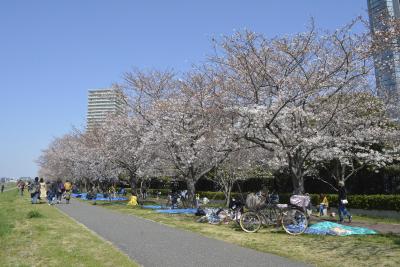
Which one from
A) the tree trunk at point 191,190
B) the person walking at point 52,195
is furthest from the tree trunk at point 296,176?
the person walking at point 52,195

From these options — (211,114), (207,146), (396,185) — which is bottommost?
(396,185)

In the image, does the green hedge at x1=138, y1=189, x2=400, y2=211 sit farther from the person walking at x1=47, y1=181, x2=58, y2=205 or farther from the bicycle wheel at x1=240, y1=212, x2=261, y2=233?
the person walking at x1=47, y1=181, x2=58, y2=205

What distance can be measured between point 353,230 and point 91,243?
7.07 metres

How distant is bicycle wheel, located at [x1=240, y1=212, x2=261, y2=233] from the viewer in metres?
11.9

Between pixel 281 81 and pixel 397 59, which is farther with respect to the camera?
pixel 281 81

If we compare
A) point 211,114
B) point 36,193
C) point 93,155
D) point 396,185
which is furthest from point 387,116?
point 93,155

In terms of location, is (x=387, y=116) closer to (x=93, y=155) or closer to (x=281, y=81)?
(x=281, y=81)

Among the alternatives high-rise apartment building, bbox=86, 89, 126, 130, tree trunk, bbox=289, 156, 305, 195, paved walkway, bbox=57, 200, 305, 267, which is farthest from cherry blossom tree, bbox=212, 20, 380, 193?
high-rise apartment building, bbox=86, 89, 126, 130

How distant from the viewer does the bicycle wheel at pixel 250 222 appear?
1192 cm

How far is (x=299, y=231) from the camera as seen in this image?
1130 cm

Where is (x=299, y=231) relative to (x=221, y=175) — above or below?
below

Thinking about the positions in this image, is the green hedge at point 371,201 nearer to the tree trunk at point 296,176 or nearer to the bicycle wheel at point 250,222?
the tree trunk at point 296,176

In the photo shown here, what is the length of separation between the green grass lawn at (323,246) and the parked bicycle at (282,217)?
249 mm

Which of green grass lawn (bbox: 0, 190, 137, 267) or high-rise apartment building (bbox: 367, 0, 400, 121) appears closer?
green grass lawn (bbox: 0, 190, 137, 267)
